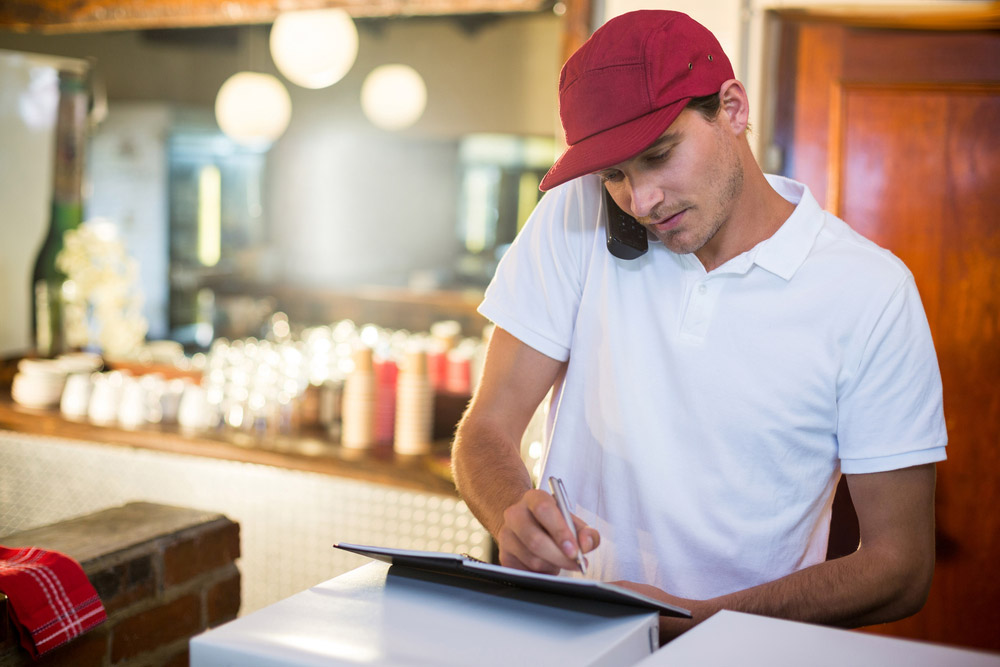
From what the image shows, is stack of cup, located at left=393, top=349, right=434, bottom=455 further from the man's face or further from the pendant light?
the man's face

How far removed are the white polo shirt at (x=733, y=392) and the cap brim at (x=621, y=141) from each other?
282 millimetres

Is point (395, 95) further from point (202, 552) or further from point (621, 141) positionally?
point (621, 141)

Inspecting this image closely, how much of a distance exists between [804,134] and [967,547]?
1.36 m

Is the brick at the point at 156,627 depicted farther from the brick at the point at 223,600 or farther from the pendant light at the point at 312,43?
the pendant light at the point at 312,43

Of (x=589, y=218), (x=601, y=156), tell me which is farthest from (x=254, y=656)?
(x=589, y=218)

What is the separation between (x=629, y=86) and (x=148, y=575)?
1013mm

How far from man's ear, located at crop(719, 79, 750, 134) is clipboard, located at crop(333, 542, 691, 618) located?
747 millimetres

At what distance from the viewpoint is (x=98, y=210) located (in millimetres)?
7984

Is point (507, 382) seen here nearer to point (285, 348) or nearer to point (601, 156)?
point (601, 156)

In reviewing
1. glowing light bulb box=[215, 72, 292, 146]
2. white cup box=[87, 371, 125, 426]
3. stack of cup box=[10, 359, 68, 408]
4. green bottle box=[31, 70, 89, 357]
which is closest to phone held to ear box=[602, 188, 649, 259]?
white cup box=[87, 371, 125, 426]

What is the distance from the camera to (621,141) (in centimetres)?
122

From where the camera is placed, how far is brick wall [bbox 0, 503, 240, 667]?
4.49 ft

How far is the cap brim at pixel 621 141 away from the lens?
47.8 inches

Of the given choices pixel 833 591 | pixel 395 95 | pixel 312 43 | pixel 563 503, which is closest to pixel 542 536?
pixel 563 503
